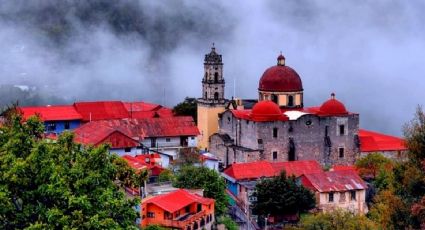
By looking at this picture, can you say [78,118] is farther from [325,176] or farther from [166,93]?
[166,93]

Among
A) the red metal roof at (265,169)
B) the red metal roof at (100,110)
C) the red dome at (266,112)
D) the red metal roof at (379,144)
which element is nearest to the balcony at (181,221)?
the red metal roof at (265,169)

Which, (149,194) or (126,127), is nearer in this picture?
(149,194)

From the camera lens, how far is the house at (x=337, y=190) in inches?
1243

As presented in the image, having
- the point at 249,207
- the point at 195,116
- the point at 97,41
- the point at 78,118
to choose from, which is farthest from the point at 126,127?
the point at 97,41

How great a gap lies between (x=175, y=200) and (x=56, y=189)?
33.9 feet

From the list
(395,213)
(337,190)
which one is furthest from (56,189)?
(337,190)

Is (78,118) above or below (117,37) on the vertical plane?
below

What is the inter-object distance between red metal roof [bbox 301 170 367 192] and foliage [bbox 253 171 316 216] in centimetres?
187

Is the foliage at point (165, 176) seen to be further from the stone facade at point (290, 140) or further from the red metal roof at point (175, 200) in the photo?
the stone facade at point (290, 140)

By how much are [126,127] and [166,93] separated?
44095mm

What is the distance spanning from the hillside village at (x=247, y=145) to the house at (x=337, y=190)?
0.04 meters

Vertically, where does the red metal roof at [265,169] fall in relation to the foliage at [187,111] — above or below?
below

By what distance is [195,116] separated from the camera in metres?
47.9

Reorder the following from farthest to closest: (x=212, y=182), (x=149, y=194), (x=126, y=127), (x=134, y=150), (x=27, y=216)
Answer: (x=126, y=127), (x=134, y=150), (x=212, y=182), (x=149, y=194), (x=27, y=216)
